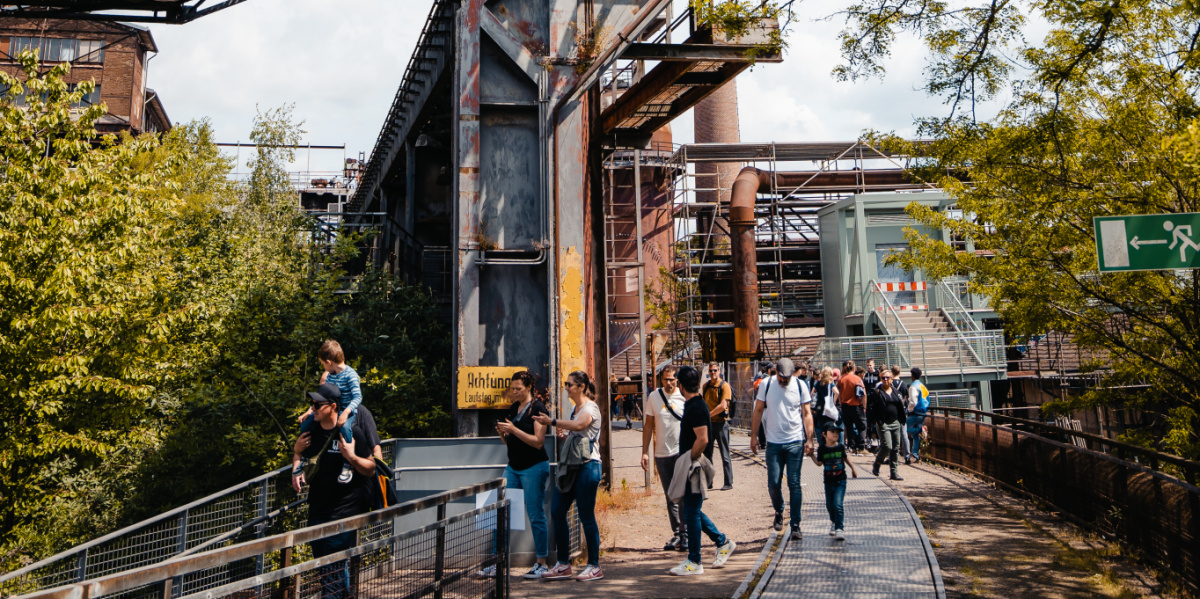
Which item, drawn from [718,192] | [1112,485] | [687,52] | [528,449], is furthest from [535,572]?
[718,192]

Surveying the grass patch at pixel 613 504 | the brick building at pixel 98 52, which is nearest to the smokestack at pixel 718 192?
the grass patch at pixel 613 504

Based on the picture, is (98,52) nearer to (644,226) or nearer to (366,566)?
(644,226)

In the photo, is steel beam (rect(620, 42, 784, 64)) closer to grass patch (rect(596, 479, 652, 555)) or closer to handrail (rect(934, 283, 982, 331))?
grass patch (rect(596, 479, 652, 555))

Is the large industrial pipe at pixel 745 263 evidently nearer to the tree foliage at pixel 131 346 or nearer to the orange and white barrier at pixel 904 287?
the orange and white barrier at pixel 904 287

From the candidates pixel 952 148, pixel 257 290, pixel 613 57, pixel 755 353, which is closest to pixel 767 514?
pixel 952 148

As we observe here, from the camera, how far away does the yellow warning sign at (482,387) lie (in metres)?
10.7

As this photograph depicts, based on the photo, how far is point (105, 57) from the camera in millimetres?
39719

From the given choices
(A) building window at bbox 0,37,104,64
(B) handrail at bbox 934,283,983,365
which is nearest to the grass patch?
(B) handrail at bbox 934,283,983,365

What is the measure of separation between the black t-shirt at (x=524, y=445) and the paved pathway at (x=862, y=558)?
2118 millimetres

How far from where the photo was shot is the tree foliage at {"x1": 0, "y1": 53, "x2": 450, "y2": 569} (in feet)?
39.3

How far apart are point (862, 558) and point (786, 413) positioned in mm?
1391

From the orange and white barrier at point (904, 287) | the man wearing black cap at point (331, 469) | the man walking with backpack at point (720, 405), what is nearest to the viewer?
the man wearing black cap at point (331, 469)

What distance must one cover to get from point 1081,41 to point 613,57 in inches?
201

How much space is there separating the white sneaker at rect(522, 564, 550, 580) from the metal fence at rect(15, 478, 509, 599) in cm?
98
